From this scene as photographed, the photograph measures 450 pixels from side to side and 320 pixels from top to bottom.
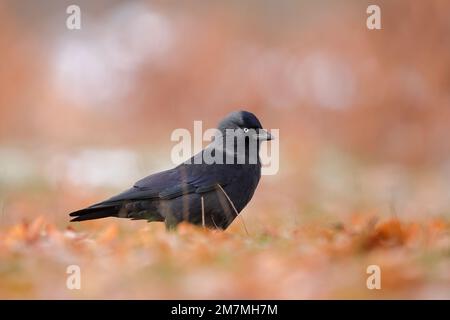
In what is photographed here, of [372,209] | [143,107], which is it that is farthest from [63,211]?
[143,107]

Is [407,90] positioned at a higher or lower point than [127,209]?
higher

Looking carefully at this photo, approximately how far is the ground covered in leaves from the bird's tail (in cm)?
63

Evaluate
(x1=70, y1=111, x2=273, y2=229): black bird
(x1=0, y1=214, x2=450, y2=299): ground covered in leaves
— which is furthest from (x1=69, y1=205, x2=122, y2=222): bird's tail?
(x1=0, y1=214, x2=450, y2=299): ground covered in leaves

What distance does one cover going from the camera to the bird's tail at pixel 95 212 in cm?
506

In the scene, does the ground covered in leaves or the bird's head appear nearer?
the ground covered in leaves

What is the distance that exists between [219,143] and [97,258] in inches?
79.6

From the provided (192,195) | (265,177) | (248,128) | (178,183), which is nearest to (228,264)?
(192,195)

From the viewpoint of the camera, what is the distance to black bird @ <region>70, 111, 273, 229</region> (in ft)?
16.9

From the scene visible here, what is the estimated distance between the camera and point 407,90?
10.9m

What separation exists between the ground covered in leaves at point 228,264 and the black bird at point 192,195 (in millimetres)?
742

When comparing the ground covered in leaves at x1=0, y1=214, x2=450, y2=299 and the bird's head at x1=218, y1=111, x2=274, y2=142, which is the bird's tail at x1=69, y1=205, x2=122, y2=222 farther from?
the bird's head at x1=218, y1=111, x2=274, y2=142

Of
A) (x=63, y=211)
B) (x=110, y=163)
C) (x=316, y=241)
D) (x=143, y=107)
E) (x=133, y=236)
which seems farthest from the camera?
(x=143, y=107)

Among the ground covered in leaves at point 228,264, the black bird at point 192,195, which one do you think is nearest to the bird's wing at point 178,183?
the black bird at point 192,195

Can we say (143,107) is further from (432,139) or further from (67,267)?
(67,267)
